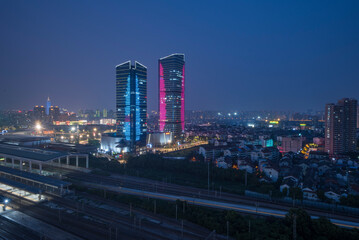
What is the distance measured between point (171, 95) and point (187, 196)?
27.8 meters

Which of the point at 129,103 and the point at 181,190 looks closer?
the point at 181,190

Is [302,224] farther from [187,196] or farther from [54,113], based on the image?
[54,113]

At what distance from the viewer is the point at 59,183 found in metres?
10.7

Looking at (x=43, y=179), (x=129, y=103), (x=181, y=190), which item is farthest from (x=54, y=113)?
(x=181, y=190)

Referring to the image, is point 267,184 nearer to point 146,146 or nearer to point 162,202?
point 162,202

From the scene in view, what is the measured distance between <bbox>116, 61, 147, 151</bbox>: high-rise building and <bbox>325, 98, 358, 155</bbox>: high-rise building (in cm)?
2110

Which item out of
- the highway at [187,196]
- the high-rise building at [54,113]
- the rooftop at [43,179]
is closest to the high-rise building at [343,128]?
the highway at [187,196]

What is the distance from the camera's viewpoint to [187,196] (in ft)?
35.0

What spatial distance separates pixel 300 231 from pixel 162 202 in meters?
5.08

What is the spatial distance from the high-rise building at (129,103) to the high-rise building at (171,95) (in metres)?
6.73

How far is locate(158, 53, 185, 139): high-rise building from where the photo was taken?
37.0 m

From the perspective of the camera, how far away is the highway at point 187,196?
8.65 meters

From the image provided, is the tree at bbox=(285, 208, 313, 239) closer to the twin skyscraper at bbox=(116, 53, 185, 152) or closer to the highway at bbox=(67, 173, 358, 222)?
the highway at bbox=(67, 173, 358, 222)

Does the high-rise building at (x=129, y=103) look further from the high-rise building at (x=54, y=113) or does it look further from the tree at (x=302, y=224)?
the high-rise building at (x=54, y=113)
